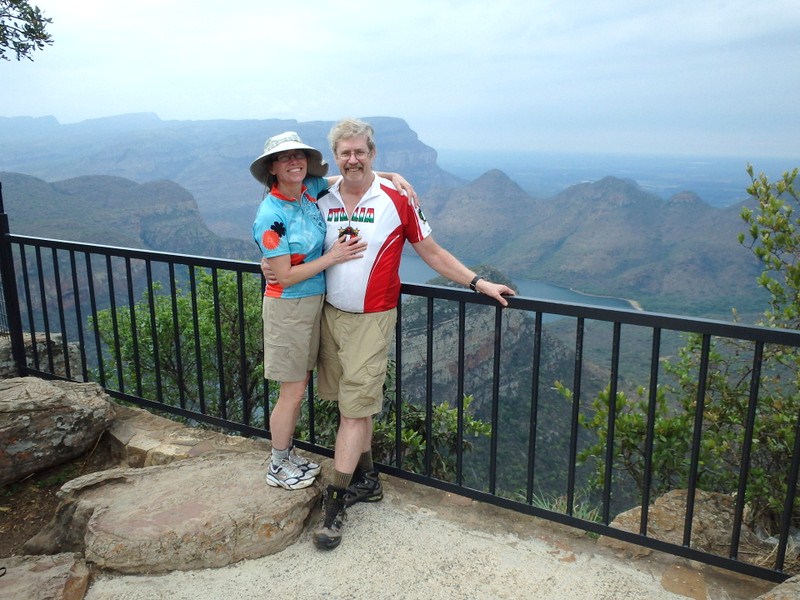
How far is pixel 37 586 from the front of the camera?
7.78ft

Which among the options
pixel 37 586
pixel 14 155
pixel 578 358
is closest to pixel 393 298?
pixel 578 358

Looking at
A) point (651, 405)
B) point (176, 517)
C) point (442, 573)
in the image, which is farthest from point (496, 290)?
point (176, 517)

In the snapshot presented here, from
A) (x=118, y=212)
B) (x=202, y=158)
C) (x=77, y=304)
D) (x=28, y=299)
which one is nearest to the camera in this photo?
(x=77, y=304)

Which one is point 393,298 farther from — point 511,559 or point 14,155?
point 14,155

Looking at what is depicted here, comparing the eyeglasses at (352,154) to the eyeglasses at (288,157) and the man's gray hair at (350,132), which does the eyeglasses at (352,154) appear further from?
the eyeglasses at (288,157)

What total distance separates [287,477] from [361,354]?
2.25 feet

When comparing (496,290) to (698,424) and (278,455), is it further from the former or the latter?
(278,455)

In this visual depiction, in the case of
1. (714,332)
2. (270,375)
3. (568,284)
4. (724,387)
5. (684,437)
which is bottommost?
(568,284)

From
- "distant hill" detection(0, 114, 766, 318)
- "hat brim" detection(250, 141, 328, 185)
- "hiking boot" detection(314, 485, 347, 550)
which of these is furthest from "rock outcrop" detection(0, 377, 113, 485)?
"distant hill" detection(0, 114, 766, 318)

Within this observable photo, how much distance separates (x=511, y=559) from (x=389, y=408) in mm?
3407

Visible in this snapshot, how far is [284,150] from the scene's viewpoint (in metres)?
2.59

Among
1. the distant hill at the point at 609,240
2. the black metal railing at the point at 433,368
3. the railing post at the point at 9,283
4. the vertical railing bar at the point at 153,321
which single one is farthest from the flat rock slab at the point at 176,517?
the distant hill at the point at 609,240

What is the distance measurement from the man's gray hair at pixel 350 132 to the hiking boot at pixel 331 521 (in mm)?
1476

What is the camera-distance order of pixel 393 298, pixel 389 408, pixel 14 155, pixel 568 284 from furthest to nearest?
pixel 14 155 → pixel 568 284 → pixel 389 408 → pixel 393 298
